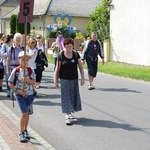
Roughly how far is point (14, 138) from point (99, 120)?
225 cm

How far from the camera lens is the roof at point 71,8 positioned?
162ft

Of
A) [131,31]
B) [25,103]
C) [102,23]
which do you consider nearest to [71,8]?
[102,23]

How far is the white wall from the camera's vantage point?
21.6m

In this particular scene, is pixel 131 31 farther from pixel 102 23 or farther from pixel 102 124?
pixel 102 124

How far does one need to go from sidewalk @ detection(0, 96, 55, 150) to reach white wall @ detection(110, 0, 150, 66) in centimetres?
1528

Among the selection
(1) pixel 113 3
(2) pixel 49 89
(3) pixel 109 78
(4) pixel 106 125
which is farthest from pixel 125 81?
(1) pixel 113 3

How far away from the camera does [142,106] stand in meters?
9.23

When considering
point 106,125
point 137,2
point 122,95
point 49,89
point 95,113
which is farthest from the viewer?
point 137,2

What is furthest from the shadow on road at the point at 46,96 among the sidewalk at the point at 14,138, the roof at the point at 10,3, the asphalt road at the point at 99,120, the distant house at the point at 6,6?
the roof at the point at 10,3

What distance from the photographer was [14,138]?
20.0 feet

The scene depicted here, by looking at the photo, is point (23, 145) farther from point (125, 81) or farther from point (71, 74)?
point (125, 81)

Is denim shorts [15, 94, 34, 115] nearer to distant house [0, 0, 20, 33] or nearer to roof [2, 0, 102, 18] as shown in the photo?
roof [2, 0, 102, 18]

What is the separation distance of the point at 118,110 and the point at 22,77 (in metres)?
3.43

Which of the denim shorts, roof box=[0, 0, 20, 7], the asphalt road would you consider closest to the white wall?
the asphalt road
